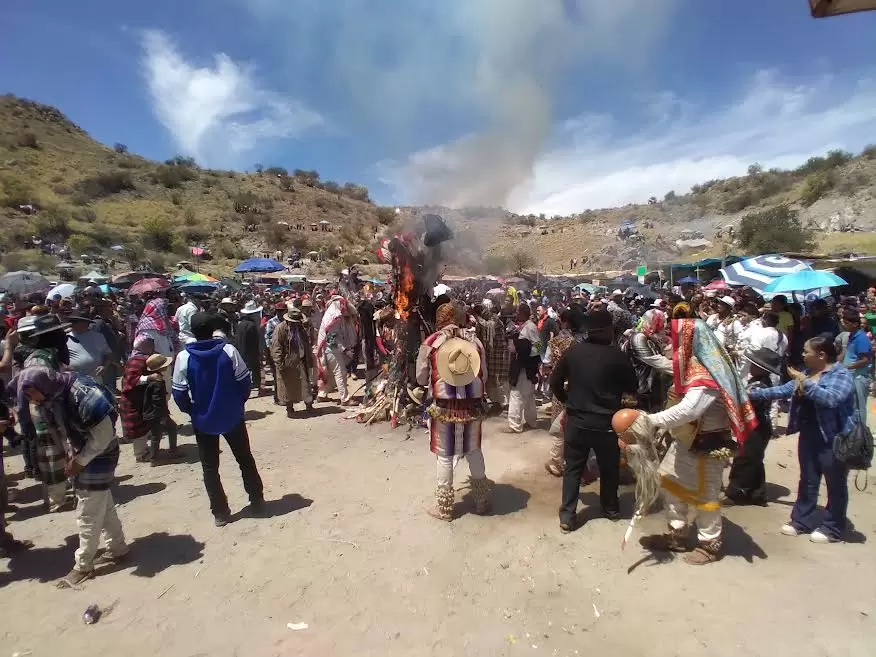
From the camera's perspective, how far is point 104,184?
137 ft

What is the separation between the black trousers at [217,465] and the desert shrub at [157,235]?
34618 mm

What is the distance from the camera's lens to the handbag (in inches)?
144

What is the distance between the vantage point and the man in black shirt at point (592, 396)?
406 cm

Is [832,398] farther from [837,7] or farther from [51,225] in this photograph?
[51,225]

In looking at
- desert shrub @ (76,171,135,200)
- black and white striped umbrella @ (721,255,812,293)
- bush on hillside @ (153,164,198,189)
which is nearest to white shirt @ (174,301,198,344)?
black and white striped umbrella @ (721,255,812,293)

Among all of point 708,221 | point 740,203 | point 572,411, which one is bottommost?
point 572,411

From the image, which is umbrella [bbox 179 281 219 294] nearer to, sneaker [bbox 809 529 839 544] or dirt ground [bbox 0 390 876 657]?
dirt ground [bbox 0 390 876 657]

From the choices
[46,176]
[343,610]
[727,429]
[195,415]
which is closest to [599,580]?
[727,429]

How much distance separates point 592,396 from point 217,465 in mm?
3439

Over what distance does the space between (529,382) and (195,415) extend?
4450 millimetres

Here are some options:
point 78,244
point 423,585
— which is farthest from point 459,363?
point 78,244

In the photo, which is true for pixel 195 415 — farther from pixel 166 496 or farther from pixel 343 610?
pixel 343 610

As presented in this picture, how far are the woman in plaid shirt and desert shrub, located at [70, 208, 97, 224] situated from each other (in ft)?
133

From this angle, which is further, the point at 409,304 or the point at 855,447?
the point at 409,304
